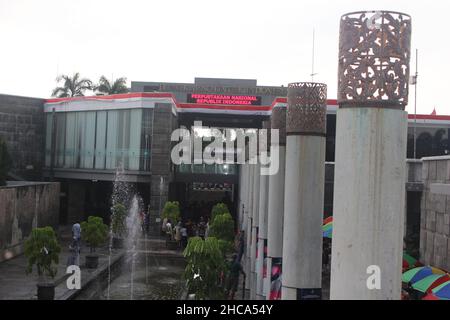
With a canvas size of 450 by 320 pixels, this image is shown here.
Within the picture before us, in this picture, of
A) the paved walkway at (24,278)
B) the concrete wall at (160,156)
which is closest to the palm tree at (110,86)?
the concrete wall at (160,156)

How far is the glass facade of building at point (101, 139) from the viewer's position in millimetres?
33281

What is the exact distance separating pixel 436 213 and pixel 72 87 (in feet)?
124

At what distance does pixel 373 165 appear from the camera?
6.23 m

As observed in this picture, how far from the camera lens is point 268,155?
14.3 metres

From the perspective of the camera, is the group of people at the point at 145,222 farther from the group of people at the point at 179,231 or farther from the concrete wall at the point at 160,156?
the group of people at the point at 179,231

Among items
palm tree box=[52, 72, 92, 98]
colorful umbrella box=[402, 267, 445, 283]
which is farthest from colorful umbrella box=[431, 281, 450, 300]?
palm tree box=[52, 72, 92, 98]

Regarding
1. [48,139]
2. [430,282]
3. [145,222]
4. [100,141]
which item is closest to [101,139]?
[100,141]

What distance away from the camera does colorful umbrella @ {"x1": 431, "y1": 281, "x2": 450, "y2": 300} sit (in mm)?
10867

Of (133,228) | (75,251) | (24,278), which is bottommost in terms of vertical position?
(24,278)

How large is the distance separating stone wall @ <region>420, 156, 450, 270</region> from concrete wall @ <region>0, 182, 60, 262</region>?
15069 millimetres

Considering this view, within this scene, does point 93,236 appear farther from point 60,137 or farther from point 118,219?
point 60,137

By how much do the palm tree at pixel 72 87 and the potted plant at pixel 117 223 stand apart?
23662 mm

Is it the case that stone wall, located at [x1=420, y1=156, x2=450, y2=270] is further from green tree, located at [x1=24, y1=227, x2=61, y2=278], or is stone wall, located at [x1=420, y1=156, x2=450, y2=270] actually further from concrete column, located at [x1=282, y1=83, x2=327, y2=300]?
green tree, located at [x1=24, y1=227, x2=61, y2=278]
